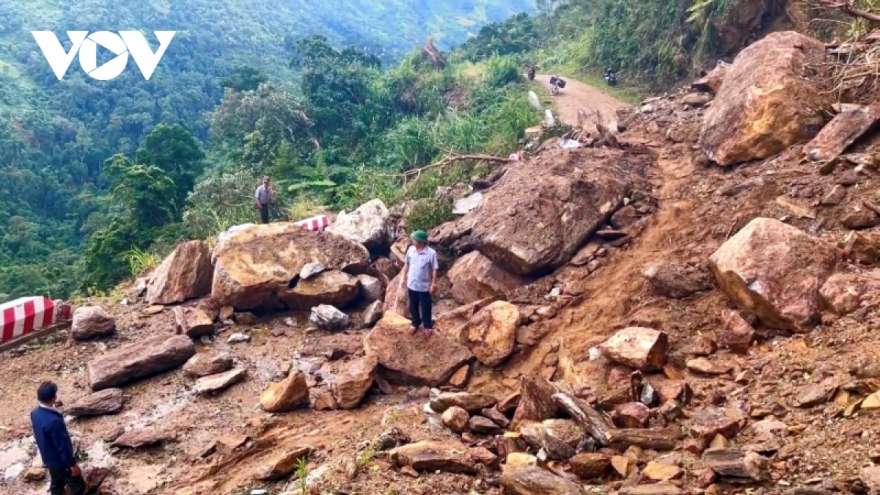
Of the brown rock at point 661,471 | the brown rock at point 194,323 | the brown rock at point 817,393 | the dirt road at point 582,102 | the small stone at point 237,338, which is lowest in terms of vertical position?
the dirt road at point 582,102

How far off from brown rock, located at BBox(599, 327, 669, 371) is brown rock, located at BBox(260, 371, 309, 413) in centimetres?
290

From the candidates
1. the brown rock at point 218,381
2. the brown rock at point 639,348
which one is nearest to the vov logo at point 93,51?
the brown rock at point 218,381

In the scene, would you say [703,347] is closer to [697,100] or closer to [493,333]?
[493,333]

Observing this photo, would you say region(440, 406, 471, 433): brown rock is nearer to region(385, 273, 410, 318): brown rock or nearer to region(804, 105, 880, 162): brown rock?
region(385, 273, 410, 318): brown rock

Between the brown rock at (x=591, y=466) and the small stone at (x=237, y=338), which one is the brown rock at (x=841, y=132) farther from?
the small stone at (x=237, y=338)

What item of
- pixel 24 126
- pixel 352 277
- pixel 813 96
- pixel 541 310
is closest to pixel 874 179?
pixel 813 96

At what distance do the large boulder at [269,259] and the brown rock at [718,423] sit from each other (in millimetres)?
5514

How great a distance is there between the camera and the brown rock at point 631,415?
4.54m

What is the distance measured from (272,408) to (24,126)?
35.2 m

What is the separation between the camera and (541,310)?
23.2 ft

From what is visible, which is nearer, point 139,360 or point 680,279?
point 680,279

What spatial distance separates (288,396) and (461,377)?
5.59 feet

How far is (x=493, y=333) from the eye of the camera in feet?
21.8

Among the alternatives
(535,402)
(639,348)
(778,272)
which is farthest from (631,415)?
(778,272)
